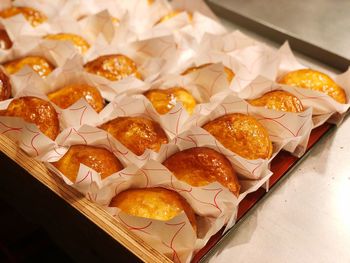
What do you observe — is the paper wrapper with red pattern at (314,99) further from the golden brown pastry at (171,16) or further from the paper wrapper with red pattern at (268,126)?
the golden brown pastry at (171,16)

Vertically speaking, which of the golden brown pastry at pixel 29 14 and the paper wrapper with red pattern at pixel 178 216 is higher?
the golden brown pastry at pixel 29 14

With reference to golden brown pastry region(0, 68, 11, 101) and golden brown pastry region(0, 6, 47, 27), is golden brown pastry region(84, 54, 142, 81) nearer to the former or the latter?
golden brown pastry region(0, 68, 11, 101)

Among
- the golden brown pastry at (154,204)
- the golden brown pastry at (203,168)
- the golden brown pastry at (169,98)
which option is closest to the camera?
the golden brown pastry at (154,204)

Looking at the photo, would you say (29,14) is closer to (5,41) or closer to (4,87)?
(5,41)

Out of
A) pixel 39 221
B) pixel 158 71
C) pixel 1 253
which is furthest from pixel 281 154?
pixel 1 253

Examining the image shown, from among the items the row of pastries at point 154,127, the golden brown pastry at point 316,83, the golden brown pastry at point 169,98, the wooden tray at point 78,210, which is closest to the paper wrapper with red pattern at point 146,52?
the row of pastries at point 154,127

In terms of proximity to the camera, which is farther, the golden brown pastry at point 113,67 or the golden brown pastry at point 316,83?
the golden brown pastry at point 113,67
